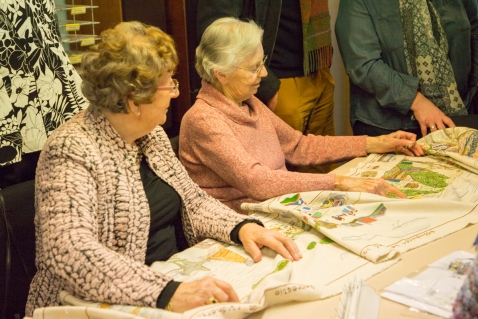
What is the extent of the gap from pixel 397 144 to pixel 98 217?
140 cm

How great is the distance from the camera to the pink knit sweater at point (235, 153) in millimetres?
2172

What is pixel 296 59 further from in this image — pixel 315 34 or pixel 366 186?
pixel 366 186

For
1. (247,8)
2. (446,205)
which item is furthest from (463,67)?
(446,205)

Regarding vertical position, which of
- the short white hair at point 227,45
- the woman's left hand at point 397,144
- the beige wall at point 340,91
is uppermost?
the short white hair at point 227,45

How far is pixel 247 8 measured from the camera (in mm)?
2910

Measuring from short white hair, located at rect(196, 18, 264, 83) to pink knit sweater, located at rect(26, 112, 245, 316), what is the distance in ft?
1.50

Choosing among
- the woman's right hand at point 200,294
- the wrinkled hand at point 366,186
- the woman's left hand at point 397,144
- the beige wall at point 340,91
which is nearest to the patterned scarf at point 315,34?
the woman's left hand at point 397,144

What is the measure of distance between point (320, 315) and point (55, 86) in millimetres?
1245

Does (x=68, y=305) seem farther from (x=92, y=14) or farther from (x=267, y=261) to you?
(x=92, y=14)

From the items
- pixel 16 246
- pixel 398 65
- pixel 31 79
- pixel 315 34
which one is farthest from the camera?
pixel 315 34

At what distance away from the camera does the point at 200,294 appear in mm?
1427

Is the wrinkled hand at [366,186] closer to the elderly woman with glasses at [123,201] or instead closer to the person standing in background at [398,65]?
the elderly woman with glasses at [123,201]

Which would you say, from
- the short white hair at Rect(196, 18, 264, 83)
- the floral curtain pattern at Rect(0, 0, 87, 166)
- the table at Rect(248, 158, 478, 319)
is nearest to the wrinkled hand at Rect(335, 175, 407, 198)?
the table at Rect(248, 158, 478, 319)

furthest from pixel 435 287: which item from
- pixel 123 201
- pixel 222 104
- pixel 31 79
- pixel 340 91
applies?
pixel 340 91
